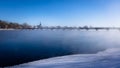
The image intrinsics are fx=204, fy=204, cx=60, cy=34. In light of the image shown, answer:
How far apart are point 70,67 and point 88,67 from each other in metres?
1.67

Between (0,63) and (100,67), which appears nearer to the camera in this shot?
(100,67)

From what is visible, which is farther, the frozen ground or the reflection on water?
the reflection on water

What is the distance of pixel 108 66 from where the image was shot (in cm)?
1772

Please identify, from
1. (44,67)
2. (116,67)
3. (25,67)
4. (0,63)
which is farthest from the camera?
(0,63)

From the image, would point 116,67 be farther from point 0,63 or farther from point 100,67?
point 0,63

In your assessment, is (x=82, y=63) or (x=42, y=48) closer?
(x=82, y=63)

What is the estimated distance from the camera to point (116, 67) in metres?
17.0

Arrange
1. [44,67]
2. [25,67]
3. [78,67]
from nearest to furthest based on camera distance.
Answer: [78,67] < [44,67] < [25,67]

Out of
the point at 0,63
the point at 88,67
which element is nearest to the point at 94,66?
the point at 88,67

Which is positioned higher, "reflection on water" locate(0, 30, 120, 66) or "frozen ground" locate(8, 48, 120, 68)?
"frozen ground" locate(8, 48, 120, 68)

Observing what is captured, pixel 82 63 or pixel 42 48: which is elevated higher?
pixel 82 63

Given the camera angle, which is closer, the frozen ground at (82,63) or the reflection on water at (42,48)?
the frozen ground at (82,63)

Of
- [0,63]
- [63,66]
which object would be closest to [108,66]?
[63,66]

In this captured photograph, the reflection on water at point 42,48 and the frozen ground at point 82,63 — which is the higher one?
the frozen ground at point 82,63
